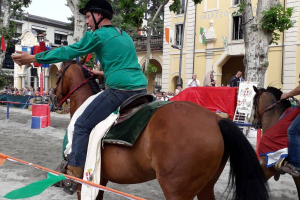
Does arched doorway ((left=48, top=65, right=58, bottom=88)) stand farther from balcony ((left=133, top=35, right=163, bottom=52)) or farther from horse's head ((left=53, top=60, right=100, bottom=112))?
horse's head ((left=53, top=60, right=100, bottom=112))

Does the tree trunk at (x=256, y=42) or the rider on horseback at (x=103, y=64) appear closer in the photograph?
the rider on horseback at (x=103, y=64)

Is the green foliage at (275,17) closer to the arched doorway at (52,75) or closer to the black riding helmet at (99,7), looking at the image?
the black riding helmet at (99,7)

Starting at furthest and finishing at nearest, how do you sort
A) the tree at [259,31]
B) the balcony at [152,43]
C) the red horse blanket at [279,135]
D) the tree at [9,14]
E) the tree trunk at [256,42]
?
1. the balcony at [152,43]
2. the tree at [9,14]
3. the tree trunk at [256,42]
4. the tree at [259,31]
5. the red horse blanket at [279,135]

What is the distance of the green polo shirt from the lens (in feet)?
9.24

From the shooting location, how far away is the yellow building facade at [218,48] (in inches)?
712

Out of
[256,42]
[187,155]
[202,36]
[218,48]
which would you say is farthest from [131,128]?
[218,48]

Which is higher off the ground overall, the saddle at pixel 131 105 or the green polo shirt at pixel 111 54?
the green polo shirt at pixel 111 54

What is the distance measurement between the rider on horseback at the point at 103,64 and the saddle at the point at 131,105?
4.1 inches

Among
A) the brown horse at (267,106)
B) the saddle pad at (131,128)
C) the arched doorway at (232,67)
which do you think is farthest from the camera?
the arched doorway at (232,67)

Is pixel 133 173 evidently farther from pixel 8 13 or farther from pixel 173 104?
pixel 8 13

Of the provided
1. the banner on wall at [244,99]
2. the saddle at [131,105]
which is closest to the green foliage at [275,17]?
the banner on wall at [244,99]

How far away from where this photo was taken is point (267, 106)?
4270 millimetres

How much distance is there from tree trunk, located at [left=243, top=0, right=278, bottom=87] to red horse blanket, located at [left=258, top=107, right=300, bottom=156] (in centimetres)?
568

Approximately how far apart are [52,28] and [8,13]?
26.5 m
